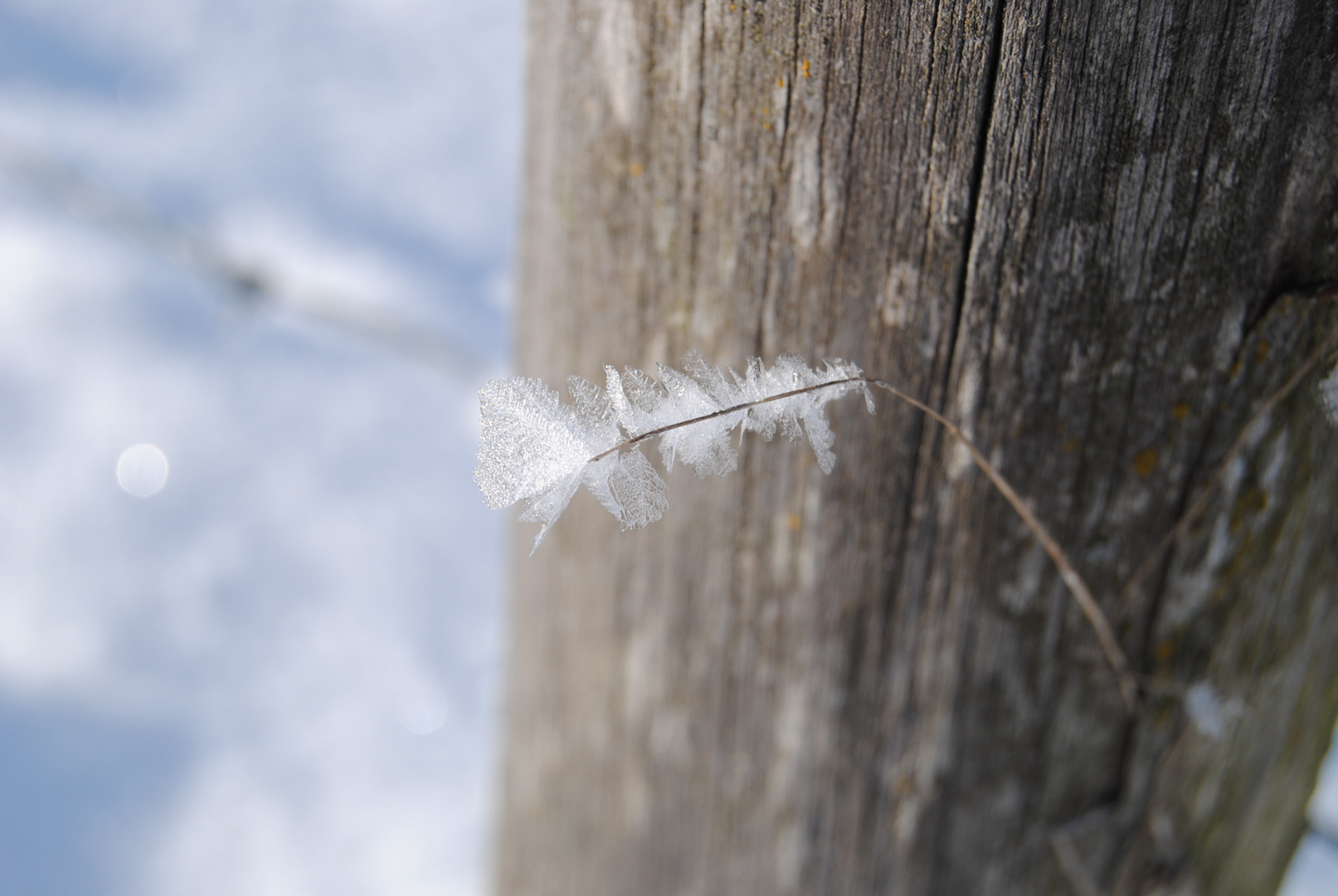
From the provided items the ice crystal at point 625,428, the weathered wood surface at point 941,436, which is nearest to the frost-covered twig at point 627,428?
the ice crystal at point 625,428

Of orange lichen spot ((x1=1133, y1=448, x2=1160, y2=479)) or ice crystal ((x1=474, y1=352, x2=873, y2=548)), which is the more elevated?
ice crystal ((x1=474, y1=352, x2=873, y2=548))

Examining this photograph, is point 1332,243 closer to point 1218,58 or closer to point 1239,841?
point 1218,58

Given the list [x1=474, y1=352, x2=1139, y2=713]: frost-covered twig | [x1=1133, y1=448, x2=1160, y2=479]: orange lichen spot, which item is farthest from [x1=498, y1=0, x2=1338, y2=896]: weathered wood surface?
[x1=474, y1=352, x2=1139, y2=713]: frost-covered twig

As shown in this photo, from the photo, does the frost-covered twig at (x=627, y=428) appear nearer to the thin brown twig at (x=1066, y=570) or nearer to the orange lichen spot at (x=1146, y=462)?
the thin brown twig at (x=1066, y=570)

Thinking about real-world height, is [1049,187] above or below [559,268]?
below

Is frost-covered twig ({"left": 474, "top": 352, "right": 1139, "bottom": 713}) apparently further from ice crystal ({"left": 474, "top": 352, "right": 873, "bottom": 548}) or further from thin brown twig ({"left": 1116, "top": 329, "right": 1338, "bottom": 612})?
thin brown twig ({"left": 1116, "top": 329, "right": 1338, "bottom": 612})

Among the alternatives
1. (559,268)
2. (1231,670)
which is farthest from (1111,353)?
(559,268)
